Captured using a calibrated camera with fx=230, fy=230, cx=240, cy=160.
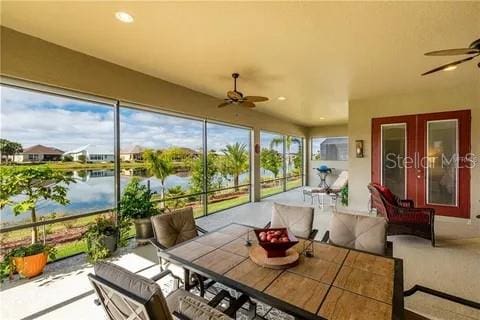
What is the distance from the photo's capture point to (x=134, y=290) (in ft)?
3.81

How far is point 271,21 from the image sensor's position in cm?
256

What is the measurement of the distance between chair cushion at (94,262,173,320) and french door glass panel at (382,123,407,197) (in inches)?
245

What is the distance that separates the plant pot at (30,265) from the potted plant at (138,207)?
3.64 feet

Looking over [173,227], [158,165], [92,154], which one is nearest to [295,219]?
[173,227]

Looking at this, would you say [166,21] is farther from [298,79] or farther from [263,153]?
[263,153]

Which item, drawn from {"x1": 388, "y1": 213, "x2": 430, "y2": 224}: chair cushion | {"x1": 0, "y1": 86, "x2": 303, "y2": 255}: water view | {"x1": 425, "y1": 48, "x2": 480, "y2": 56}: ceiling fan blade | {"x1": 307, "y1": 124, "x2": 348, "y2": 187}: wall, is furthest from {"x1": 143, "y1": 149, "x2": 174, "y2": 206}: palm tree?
{"x1": 307, "y1": 124, "x2": 348, "y2": 187}: wall

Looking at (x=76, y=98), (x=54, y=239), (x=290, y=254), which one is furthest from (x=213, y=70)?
(x=54, y=239)

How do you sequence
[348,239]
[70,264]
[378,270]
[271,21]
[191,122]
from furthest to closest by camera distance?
[191,122] < [70,264] < [271,21] < [348,239] < [378,270]

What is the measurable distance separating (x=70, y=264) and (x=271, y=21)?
4.13 meters

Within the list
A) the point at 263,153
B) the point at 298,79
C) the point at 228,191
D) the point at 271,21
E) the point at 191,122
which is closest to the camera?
the point at 271,21

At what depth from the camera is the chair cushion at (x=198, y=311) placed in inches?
36.5

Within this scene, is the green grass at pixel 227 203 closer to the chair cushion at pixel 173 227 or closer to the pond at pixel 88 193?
the pond at pixel 88 193

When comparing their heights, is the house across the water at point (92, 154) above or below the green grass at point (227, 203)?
above

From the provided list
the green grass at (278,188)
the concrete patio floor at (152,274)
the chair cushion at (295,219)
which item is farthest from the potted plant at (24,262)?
the green grass at (278,188)
